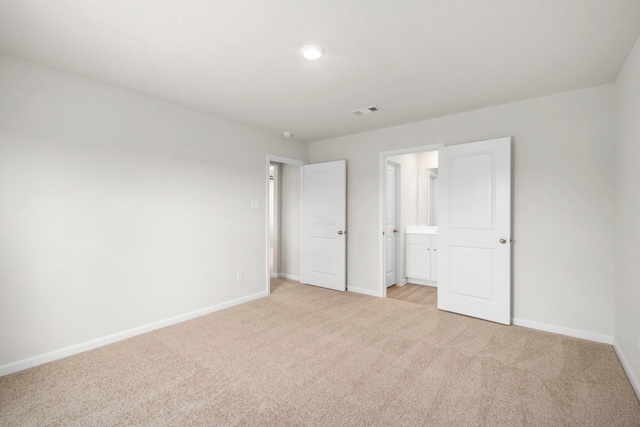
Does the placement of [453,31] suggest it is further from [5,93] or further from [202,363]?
[5,93]

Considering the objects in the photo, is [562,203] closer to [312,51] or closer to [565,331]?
[565,331]

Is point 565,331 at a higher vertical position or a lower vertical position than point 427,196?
lower

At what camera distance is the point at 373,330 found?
3.18 meters

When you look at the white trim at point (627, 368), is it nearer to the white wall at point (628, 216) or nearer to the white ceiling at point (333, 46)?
the white wall at point (628, 216)

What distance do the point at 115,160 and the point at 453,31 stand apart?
10.1ft

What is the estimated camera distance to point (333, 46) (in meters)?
2.23

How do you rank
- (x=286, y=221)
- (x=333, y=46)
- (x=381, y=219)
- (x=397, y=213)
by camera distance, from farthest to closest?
(x=286, y=221)
(x=397, y=213)
(x=381, y=219)
(x=333, y=46)

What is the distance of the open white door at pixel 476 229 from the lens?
3330 mm

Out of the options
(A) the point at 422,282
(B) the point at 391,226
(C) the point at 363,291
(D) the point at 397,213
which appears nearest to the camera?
(C) the point at 363,291

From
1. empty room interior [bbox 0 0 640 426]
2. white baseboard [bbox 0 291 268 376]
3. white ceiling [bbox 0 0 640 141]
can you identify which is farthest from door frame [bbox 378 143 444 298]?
white baseboard [bbox 0 291 268 376]

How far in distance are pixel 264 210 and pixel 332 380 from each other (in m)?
2.70

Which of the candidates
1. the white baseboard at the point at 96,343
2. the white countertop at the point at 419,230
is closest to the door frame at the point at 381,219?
the white countertop at the point at 419,230

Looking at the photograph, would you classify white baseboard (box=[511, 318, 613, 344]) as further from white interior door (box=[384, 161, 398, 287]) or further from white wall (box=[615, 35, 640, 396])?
white interior door (box=[384, 161, 398, 287])

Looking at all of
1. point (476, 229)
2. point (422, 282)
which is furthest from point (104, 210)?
point (422, 282)
